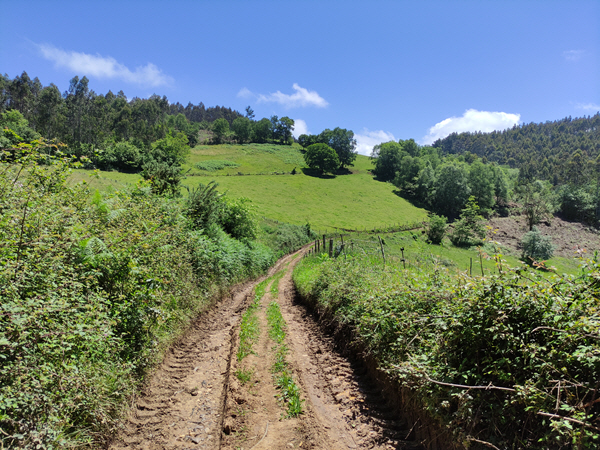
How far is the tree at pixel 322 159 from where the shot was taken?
95.5m

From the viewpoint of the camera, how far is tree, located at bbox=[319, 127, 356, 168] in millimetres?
109062

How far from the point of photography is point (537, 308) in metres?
3.72

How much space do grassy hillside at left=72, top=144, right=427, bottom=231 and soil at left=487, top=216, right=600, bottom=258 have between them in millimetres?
17225

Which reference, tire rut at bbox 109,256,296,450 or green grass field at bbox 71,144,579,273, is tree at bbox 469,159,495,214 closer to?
green grass field at bbox 71,144,579,273

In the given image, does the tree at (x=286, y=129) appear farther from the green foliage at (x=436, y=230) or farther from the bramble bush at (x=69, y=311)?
the bramble bush at (x=69, y=311)

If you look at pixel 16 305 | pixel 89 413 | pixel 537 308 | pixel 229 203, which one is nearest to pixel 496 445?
pixel 537 308

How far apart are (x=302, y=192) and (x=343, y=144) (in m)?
47.3

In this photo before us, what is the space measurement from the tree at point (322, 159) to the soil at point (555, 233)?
48.1m

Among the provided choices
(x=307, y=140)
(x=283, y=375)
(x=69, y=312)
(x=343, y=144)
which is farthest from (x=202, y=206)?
(x=307, y=140)

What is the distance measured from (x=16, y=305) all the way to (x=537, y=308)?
22.3ft

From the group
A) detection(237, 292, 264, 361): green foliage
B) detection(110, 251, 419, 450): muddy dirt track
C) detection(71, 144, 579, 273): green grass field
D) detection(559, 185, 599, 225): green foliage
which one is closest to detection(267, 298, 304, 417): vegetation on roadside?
detection(110, 251, 419, 450): muddy dirt track

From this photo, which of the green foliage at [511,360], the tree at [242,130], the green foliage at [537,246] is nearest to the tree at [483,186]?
the green foliage at [537,246]

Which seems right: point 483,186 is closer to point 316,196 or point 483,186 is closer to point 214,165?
point 316,196

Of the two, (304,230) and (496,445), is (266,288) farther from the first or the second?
(304,230)
